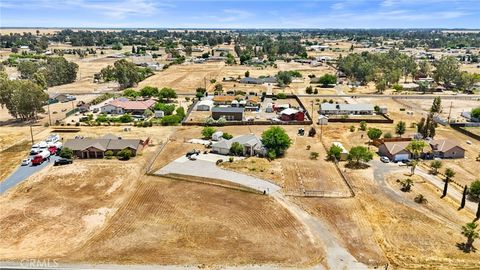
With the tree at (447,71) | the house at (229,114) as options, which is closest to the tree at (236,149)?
the house at (229,114)

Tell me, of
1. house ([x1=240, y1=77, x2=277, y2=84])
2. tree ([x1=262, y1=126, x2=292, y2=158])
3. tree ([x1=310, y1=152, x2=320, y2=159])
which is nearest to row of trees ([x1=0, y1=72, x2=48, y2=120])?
tree ([x1=262, y1=126, x2=292, y2=158])

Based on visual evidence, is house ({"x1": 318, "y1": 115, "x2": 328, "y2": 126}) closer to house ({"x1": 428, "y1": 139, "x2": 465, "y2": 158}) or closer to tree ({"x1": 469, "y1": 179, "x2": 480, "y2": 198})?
house ({"x1": 428, "y1": 139, "x2": 465, "y2": 158})

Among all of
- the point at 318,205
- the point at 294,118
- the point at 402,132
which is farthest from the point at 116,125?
the point at 402,132

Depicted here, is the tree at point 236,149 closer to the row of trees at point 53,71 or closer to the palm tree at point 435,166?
the palm tree at point 435,166

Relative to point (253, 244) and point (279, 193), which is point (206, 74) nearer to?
point (279, 193)

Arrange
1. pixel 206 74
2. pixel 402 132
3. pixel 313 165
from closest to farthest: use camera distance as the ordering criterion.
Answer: pixel 313 165
pixel 402 132
pixel 206 74

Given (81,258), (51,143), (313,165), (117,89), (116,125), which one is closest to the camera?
(81,258)

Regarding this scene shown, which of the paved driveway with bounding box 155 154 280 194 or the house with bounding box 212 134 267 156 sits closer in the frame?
the paved driveway with bounding box 155 154 280 194
